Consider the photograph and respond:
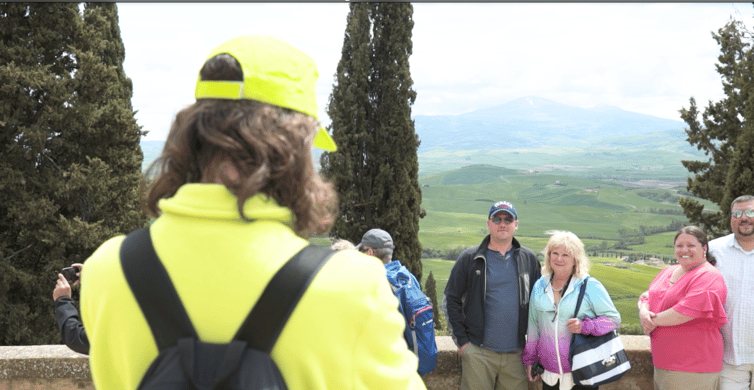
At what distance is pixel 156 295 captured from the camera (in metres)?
0.98

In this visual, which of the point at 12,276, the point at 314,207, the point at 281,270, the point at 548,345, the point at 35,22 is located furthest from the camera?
the point at 35,22

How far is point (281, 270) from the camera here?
0.94 meters

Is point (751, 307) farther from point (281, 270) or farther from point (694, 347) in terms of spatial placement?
point (281, 270)

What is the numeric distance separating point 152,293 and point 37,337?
10684mm

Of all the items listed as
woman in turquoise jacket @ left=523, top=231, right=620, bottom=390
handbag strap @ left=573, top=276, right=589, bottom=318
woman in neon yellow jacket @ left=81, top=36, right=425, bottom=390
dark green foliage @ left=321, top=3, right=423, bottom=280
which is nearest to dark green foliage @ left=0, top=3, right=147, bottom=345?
dark green foliage @ left=321, top=3, right=423, bottom=280

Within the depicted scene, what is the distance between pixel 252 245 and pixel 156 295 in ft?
0.58

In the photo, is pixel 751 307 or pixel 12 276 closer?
pixel 751 307

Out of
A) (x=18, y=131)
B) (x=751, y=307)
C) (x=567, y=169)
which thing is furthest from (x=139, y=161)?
(x=567, y=169)

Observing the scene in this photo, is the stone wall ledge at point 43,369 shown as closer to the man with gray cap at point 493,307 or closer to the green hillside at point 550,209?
the man with gray cap at point 493,307

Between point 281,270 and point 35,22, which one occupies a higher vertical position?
point 35,22

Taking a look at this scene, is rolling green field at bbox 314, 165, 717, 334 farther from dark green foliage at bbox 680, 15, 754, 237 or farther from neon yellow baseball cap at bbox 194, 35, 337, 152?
neon yellow baseball cap at bbox 194, 35, 337, 152

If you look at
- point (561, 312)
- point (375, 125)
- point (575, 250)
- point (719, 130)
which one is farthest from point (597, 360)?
point (719, 130)

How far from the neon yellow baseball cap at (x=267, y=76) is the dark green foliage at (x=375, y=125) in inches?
621

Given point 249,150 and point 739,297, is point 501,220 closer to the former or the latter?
point 739,297
